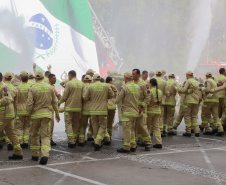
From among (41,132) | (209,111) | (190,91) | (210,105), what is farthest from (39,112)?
(209,111)

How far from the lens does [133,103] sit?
398 inches

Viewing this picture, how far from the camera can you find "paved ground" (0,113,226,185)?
24.2 feet

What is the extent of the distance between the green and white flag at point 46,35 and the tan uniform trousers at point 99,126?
49.2ft

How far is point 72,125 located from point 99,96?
123 cm

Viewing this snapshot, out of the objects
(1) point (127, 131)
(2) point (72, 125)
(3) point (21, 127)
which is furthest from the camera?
(2) point (72, 125)

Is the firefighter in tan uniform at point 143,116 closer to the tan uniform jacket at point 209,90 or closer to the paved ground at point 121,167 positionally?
the paved ground at point 121,167

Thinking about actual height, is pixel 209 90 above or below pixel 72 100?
above

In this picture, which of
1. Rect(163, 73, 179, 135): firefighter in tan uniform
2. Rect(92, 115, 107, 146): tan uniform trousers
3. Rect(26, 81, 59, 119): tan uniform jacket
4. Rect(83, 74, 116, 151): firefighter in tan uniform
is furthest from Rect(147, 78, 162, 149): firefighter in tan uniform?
Rect(26, 81, 59, 119): tan uniform jacket

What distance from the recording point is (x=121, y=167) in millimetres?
8414

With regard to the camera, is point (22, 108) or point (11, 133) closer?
point (11, 133)

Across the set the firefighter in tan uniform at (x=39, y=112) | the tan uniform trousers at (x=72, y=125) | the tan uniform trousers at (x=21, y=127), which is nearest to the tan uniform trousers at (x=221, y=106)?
the tan uniform trousers at (x=72, y=125)

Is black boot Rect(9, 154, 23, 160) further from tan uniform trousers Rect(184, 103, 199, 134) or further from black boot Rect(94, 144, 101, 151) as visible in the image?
tan uniform trousers Rect(184, 103, 199, 134)

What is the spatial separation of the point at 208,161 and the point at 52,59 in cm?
1903

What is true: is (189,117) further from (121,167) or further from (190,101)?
(121,167)
